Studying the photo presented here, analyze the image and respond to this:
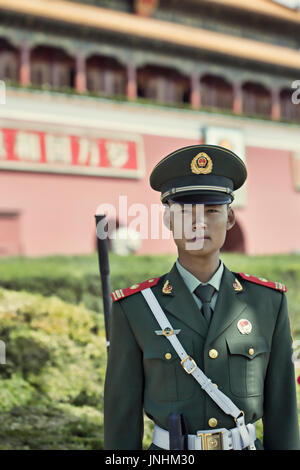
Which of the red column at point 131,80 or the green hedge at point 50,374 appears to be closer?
the green hedge at point 50,374

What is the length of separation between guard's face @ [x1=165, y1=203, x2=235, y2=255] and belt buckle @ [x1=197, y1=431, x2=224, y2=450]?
0.59 metres

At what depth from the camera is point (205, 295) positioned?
171 cm

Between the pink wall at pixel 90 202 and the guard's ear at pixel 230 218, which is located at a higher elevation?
the pink wall at pixel 90 202

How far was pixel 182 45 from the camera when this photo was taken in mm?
12883

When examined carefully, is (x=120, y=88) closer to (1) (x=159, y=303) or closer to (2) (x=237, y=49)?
(2) (x=237, y=49)

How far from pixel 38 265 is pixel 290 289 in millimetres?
3996

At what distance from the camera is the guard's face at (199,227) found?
1646 millimetres

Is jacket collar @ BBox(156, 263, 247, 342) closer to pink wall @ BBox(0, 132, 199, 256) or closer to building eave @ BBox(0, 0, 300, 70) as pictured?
pink wall @ BBox(0, 132, 199, 256)

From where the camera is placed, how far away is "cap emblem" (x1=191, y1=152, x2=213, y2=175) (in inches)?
68.8

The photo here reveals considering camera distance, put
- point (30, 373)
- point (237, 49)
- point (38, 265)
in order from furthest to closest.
Answer: point (237, 49), point (38, 265), point (30, 373)

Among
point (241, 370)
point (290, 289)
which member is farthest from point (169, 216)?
point (290, 289)

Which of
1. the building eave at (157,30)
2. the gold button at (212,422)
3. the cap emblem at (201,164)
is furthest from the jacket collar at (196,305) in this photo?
the building eave at (157,30)

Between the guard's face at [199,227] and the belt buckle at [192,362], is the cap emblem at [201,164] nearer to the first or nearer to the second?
the guard's face at [199,227]

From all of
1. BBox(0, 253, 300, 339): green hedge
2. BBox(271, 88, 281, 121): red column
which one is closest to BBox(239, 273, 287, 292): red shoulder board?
BBox(0, 253, 300, 339): green hedge
